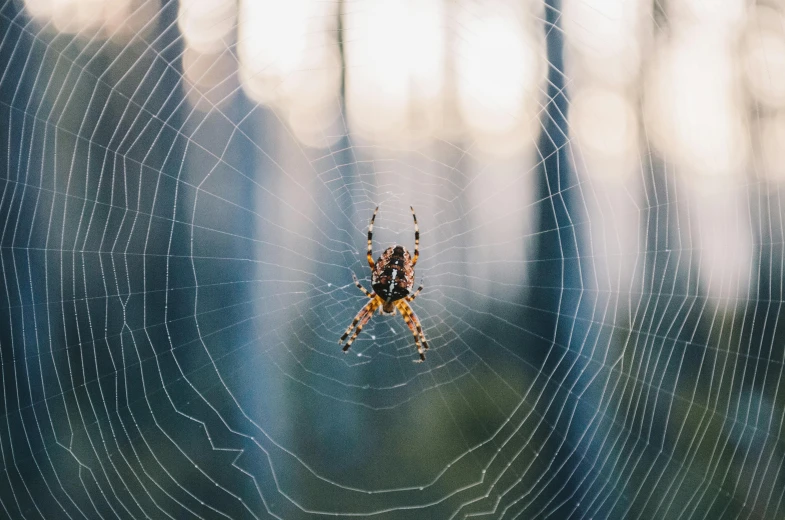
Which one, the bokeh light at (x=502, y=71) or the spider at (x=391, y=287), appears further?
the bokeh light at (x=502, y=71)

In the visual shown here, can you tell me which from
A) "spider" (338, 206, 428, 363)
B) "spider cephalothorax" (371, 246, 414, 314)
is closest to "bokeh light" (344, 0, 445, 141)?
"spider" (338, 206, 428, 363)

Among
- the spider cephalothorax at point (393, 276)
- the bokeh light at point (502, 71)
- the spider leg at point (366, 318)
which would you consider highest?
the bokeh light at point (502, 71)

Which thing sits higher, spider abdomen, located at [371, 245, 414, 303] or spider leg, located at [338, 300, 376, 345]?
spider abdomen, located at [371, 245, 414, 303]

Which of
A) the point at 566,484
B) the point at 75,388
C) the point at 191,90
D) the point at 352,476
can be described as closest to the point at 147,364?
the point at 75,388

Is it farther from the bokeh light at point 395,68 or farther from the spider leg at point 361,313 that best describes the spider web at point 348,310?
the spider leg at point 361,313

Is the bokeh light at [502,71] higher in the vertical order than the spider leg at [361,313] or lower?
higher

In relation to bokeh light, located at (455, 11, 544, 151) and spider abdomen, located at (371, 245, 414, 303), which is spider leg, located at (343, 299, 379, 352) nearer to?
spider abdomen, located at (371, 245, 414, 303)

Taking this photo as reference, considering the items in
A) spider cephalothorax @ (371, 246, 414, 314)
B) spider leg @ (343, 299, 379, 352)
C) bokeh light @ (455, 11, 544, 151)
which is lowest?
spider leg @ (343, 299, 379, 352)

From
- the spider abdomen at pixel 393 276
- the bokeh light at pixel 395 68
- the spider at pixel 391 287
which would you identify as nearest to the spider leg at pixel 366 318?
the spider at pixel 391 287

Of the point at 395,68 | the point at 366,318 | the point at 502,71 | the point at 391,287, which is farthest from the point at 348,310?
the point at 502,71
